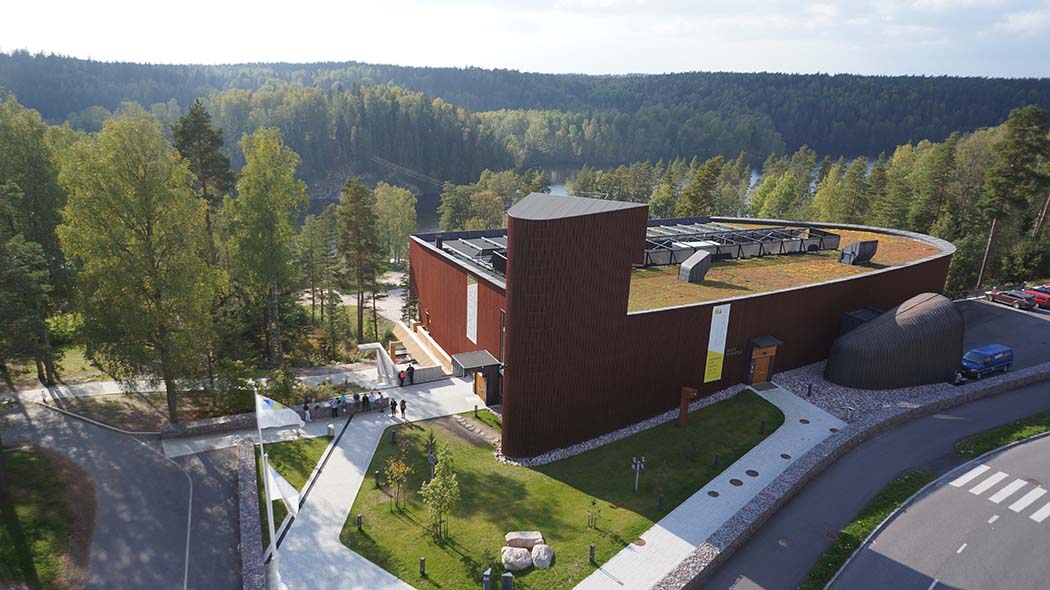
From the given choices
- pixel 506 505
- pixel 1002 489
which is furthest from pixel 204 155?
pixel 1002 489

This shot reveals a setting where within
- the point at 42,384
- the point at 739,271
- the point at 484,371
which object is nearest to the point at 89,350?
the point at 42,384

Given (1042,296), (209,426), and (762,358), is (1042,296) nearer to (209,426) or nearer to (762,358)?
(762,358)

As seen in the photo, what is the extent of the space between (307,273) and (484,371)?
22.7 metres

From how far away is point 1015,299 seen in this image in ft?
124

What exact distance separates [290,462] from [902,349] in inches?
1040

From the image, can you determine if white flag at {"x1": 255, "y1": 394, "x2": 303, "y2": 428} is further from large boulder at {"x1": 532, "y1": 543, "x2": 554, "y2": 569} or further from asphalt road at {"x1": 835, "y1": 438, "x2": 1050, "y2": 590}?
asphalt road at {"x1": 835, "y1": 438, "x2": 1050, "y2": 590}

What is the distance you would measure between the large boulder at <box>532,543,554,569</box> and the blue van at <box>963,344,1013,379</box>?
23592 mm

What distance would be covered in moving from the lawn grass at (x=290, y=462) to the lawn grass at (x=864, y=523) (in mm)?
15562

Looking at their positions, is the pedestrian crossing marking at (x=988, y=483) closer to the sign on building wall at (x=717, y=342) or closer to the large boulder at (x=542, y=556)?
the sign on building wall at (x=717, y=342)

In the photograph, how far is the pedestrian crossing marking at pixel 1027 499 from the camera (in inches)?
736

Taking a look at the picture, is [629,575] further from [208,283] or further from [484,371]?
[208,283]

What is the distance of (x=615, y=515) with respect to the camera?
18125mm

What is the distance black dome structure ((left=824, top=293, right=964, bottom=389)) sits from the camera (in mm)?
26359

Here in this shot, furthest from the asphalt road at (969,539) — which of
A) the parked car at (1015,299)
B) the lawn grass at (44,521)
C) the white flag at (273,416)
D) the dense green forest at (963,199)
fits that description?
the dense green forest at (963,199)
